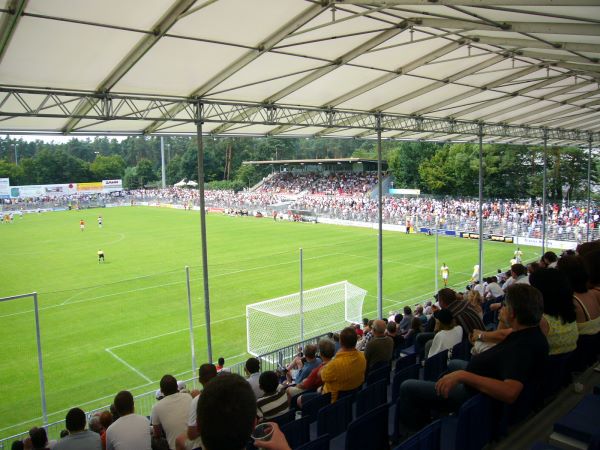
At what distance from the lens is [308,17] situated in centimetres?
786

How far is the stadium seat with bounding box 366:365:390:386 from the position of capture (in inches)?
219

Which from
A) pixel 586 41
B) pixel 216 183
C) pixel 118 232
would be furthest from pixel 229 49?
pixel 216 183

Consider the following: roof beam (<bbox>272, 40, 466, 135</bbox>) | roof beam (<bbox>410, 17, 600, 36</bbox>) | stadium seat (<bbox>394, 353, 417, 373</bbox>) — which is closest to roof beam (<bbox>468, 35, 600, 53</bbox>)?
roof beam (<bbox>272, 40, 466, 135</bbox>)

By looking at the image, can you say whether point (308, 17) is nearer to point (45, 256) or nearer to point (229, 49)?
point (229, 49)

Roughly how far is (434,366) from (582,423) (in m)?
2.55

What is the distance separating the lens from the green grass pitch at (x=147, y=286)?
1280cm

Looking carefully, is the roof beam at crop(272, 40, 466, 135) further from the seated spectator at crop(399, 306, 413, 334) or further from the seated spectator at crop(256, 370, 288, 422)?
the seated spectator at crop(256, 370, 288, 422)

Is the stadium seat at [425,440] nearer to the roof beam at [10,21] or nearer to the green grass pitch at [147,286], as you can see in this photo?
the roof beam at [10,21]

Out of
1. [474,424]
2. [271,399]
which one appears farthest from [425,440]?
[271,399]

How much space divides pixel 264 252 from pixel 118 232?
54.2ft

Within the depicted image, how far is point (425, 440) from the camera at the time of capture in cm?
285

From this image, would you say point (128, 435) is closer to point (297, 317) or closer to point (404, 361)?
point (404, 361)

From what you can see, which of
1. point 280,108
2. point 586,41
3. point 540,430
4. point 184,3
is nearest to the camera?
point 540,430

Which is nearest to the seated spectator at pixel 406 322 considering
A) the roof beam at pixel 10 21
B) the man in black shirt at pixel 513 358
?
the man in black shirt at pixel 513 358
